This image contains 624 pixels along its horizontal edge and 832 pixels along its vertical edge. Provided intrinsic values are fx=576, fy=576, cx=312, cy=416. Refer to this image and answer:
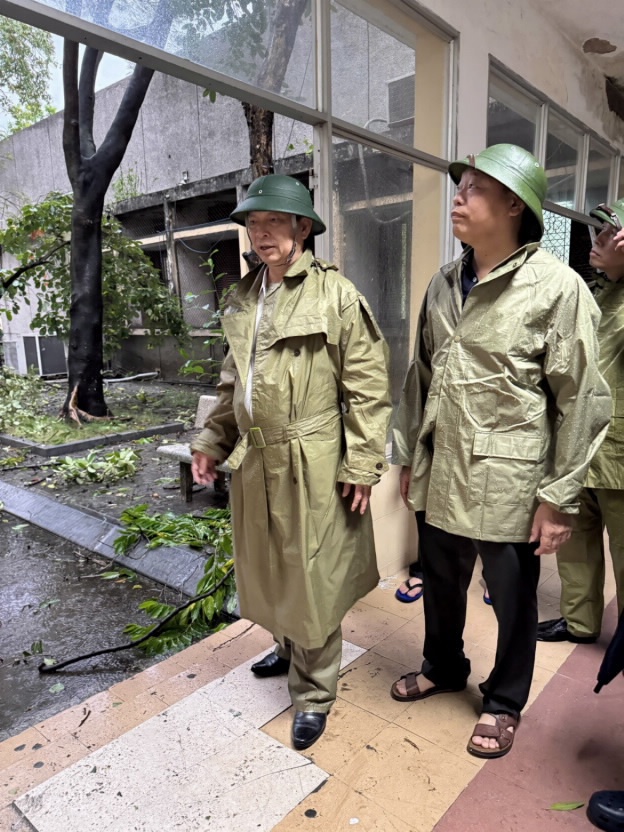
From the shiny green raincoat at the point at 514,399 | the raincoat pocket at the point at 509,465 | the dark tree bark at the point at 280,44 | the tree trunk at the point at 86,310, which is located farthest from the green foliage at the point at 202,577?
the tree trunk at the point at 86,310

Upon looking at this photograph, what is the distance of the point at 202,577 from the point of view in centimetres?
329

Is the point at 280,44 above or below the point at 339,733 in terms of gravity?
above

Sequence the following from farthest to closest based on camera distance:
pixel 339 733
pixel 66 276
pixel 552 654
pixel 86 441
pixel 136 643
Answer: pixel 66 276 < pixel 86 441 < pixel 136 643 < pixel 552 654 < pixel 339 733

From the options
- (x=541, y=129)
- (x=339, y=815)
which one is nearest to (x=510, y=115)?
(x=541, y=129)

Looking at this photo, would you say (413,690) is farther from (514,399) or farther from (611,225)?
(611,225)

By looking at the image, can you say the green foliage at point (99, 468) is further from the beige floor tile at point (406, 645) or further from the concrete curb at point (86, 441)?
the beige floor tile at point (406, 645)

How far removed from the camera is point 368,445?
172cm

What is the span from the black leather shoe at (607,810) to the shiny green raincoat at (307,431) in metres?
0.80

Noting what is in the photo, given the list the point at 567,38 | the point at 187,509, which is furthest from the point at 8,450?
the point at 567,38

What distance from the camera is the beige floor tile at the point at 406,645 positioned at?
221 cm

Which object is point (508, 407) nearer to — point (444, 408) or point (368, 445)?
point (444, 408)

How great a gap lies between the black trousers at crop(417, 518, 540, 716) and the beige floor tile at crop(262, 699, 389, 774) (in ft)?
0.90

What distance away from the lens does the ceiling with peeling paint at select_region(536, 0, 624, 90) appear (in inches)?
147

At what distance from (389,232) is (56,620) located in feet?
9.02
